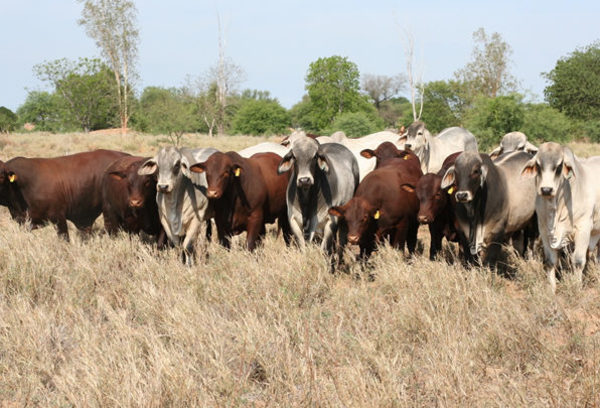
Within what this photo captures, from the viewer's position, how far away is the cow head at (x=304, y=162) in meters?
7.86

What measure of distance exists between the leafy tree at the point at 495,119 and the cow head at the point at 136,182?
2241 centimetres

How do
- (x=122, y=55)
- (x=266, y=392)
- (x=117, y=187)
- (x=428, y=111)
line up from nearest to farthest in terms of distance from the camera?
(x=266, y=392)
(x=117, y=187)
(x=122, y=55)
(x=428, y=111)

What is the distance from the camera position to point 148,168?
8266mm

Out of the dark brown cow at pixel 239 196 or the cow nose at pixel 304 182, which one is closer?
the cow nose at pixel 304 182

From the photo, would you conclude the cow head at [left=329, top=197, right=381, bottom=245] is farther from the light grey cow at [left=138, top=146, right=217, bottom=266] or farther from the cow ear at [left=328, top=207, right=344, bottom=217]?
the light grey cow at [left=138, top=146, right=217, bottom=266]

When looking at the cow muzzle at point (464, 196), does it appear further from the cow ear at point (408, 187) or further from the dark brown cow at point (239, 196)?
the dark brown cow at point (239, 196)

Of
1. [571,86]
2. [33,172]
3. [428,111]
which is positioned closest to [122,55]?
[428,111]

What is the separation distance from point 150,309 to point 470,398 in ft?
10.6

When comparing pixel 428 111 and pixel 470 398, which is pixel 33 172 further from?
pixel 428 111

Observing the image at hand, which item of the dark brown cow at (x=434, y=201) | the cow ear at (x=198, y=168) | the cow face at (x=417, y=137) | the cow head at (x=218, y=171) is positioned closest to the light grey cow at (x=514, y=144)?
the cow face at (x=417, y=137)

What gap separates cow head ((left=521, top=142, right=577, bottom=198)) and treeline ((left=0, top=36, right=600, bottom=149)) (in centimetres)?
2273

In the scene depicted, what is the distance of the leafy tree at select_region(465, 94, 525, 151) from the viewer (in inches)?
1128

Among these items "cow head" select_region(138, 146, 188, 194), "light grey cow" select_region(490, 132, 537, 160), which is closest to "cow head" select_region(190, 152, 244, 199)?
"cow head" select_region(138, 146, 188, 194)

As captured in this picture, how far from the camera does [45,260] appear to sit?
24.1 ft
